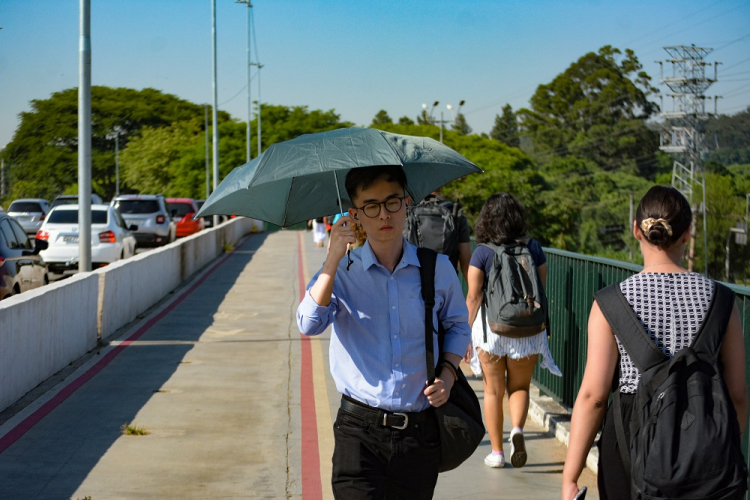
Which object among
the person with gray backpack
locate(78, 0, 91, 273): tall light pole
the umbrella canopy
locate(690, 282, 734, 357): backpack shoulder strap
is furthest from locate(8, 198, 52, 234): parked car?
locate(690, 282, 734, 357): backpack shoulder strap

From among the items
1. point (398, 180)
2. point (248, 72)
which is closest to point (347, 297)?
point (398, 180)

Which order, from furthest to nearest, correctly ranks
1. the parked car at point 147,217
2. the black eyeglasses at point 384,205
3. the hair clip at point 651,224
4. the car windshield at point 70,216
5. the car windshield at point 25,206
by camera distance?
1. the car windshield at point 25,206
2. the parked car at point 147,217
3. the car windshield at point 70,216
4. the black eyeglasses at point 384,205
5. the hair clip at point 651,224

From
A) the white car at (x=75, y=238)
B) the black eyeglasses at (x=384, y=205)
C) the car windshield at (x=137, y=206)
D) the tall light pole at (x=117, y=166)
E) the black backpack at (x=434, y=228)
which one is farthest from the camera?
the tall light pole at (x=117, y=166)

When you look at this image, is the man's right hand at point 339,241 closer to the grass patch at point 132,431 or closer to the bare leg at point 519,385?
the bare leg at point 519,385

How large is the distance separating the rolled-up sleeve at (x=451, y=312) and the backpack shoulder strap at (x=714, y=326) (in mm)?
827

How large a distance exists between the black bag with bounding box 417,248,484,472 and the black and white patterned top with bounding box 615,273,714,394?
0.55 meters

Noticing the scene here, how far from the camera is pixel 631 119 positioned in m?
96.6

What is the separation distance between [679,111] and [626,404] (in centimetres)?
6739

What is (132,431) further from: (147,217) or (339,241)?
(147,217)

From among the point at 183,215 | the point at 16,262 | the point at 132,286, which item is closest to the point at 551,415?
the point at 16,262

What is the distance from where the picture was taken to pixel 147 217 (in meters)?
30.6

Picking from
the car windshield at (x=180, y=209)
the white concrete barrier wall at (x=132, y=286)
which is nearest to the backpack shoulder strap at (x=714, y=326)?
the white concrete barrier wall at (x=132, y=286)

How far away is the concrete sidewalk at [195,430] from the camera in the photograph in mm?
6062

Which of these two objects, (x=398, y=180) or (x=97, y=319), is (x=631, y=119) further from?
(x=398, y=180)
